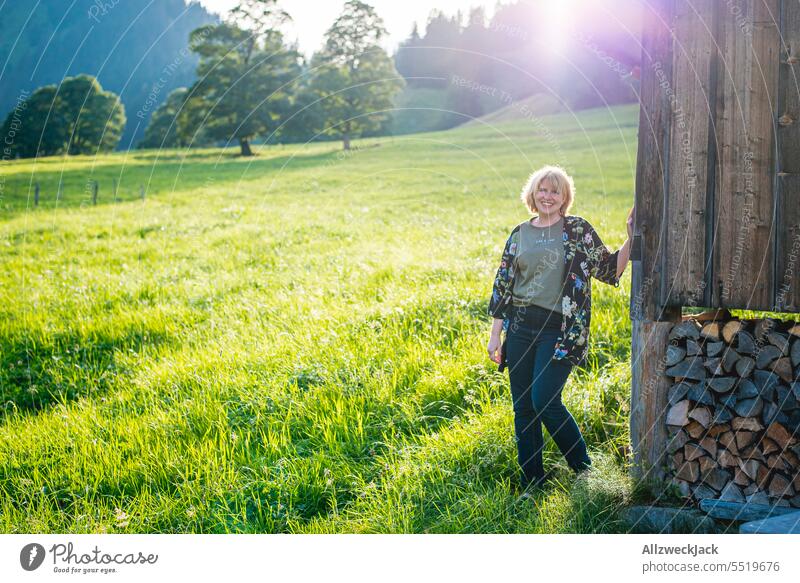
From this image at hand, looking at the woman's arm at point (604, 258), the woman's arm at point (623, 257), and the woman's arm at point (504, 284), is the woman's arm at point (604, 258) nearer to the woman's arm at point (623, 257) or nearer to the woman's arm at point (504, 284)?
the woman's arm at point (623, 257)

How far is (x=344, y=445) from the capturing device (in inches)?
176

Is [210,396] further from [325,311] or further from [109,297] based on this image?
[109,297]

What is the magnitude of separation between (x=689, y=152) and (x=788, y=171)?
0.54 meters

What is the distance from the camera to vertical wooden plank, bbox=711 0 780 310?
3717 millimetres

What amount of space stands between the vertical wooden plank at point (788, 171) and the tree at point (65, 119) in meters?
33.8

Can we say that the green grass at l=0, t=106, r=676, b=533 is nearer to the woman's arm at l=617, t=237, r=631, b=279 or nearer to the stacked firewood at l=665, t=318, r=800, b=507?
the stacked firewood at l=665, t=318, r=800, b=507

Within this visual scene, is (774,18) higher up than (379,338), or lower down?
higher up

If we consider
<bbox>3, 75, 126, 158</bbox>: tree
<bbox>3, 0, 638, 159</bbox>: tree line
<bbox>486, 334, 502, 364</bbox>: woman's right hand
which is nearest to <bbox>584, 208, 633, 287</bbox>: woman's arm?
<bbox>486, 334, 502, 364</bbox>: woman's right hand

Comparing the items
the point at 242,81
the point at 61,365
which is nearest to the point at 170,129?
the point at 242,81

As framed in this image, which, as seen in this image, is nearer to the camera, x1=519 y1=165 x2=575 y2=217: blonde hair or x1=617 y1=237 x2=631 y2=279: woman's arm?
x1=519 y1=165 x2=575 y2=217: blonde hair

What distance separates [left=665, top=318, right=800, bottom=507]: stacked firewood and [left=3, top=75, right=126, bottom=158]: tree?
33831 millimetres

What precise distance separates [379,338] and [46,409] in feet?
9.59
